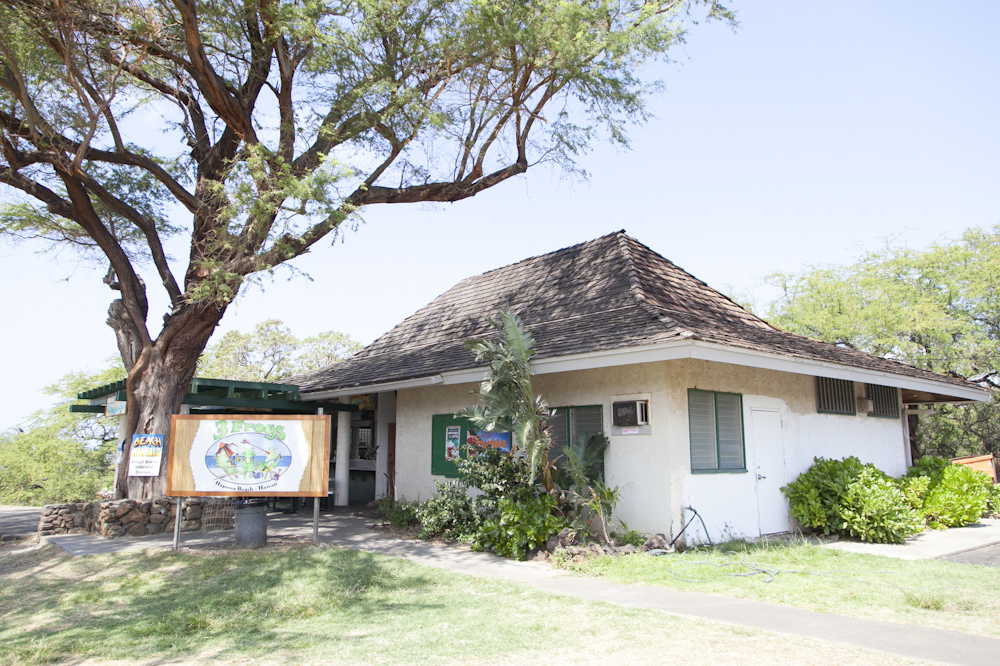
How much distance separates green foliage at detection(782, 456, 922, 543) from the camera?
10328 mm

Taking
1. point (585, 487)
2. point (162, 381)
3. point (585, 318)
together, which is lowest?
point (585, 487)

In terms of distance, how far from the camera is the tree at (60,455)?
23562 millimetres

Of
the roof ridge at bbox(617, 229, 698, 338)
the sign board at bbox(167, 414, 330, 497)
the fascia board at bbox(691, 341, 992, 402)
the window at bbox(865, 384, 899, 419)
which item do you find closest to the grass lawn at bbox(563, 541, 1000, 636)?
the fascia board at bbox(691, 341, 992, 402)

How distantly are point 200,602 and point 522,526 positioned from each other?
4.24 meters

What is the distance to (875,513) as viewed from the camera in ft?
33.7

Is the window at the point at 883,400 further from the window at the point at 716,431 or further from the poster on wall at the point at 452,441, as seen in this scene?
the poster on wall at the point at 452,441

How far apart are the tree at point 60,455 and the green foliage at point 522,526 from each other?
681 inches

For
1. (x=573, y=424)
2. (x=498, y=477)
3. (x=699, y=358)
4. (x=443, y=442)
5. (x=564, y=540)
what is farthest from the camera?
(x=443, y=442)

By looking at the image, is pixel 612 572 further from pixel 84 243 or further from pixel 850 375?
pixel 84 243

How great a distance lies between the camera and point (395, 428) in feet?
52.6

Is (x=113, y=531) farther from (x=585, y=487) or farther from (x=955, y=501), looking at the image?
(x=955, y=501)

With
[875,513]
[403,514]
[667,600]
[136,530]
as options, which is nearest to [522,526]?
[667,600]

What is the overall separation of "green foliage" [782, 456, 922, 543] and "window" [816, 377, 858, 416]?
1412mm

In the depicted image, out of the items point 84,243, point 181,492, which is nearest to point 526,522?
point 181,492
